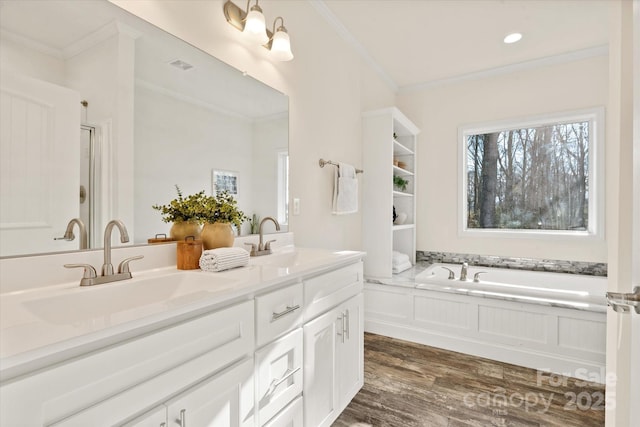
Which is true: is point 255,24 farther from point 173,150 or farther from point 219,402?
point 219,402

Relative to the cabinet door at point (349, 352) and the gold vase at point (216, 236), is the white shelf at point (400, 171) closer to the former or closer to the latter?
the cabinet door at point (349, 352)

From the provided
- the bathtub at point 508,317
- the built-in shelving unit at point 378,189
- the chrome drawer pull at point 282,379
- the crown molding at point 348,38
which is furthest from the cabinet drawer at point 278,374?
the crown molding at point 348,38

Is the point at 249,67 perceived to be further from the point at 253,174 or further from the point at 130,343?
the point at 130,343

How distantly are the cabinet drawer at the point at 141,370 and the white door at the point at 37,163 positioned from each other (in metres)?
0.58

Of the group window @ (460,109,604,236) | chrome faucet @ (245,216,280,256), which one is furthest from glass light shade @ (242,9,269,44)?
window @ (460,109,604,236)

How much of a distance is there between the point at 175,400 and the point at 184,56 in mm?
1381

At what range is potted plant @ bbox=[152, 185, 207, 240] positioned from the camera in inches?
53.1

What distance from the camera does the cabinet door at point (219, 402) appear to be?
78 centimetres

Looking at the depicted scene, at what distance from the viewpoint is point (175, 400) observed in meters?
0.77

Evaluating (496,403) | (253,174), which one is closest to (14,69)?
(253,174)

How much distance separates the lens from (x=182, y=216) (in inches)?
53.8

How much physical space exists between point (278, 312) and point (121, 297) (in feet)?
1.72

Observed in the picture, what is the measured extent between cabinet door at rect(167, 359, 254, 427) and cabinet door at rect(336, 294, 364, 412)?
682 mm

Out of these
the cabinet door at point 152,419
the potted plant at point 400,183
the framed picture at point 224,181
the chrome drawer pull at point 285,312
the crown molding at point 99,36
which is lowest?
the cabinet door at point 152,419
